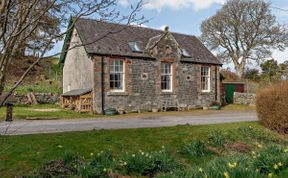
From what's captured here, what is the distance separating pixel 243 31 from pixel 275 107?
36.9 meters

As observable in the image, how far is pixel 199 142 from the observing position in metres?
10.3

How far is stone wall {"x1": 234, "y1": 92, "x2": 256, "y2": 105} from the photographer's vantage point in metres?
35.6

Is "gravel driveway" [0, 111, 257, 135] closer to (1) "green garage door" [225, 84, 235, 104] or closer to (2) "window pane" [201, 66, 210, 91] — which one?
(2) "window pane" [201, 66, 210, 91]

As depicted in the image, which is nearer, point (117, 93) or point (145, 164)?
point (145, 164)

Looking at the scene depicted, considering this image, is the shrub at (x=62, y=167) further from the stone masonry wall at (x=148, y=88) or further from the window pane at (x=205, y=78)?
the window pane at (x=205, y=78)

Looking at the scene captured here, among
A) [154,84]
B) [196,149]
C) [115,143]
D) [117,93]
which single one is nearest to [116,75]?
[117,93]

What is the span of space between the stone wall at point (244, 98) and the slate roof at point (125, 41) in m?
6.99

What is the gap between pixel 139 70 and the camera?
2609 cm

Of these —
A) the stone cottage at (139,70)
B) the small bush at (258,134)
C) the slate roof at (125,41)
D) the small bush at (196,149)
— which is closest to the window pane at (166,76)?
the stone cottage at (139,70)

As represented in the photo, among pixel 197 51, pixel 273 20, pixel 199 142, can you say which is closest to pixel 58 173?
pixel 199 142

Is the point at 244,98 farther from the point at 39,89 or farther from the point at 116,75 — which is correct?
the point at 39,89

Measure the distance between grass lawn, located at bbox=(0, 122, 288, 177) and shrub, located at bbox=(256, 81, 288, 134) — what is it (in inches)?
25.9

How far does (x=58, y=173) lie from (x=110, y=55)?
1745 cm

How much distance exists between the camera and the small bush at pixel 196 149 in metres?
9.91
